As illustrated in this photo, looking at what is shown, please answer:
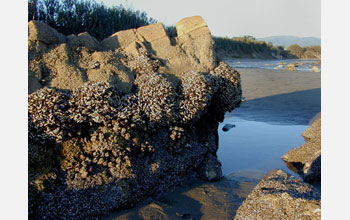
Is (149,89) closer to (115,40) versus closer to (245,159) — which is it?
(115,40)

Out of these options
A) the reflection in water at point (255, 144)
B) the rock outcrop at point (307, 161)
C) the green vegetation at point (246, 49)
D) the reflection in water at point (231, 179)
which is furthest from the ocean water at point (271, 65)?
the rock outcrop at point (307, 161)

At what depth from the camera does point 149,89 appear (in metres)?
4.34

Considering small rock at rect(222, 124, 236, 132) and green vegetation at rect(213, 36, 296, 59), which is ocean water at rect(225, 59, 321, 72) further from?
small rock at rect(222, 124, 236, 132)

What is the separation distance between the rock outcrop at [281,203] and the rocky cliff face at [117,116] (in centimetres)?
121

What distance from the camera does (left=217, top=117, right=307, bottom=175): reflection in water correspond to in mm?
6031

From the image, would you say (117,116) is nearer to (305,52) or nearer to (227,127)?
(227,127)

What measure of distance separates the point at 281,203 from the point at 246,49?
159ft

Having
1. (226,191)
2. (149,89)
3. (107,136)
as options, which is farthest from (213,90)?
(107,136)

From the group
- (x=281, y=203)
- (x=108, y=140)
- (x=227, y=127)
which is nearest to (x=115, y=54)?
(x=108, y=140)

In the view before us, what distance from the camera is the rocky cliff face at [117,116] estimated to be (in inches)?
143

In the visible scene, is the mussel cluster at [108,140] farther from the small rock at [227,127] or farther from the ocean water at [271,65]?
the ocean water at [271,65]

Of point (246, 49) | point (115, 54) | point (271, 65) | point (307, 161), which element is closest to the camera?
point (115, 54)

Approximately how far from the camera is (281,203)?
11.1 feet

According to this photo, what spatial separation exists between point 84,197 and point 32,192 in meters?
0.57
